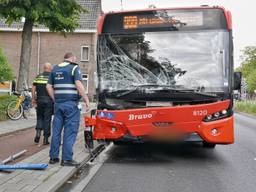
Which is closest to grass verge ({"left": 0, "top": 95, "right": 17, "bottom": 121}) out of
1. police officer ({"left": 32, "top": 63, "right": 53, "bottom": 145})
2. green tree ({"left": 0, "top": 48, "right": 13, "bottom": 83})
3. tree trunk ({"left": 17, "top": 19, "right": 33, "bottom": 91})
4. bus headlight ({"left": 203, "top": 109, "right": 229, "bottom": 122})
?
tree trunk ({"left": 17, "top": 19, "right": 33, "bottom": 91})

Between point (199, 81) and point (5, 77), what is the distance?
1294 cm

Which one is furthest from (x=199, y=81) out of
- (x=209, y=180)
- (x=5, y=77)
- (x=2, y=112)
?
(x=5, y=77)

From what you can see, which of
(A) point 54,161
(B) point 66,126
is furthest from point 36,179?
(B) point 66,126

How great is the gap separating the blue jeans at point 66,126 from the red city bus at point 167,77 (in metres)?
1.16

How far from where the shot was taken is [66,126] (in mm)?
7816

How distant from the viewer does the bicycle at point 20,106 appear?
16.0 m

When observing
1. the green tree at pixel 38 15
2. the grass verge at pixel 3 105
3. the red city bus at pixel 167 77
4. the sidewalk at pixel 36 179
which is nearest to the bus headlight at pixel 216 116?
the red city bus at pixel 167 77

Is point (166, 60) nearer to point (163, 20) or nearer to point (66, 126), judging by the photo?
point (163, 20)

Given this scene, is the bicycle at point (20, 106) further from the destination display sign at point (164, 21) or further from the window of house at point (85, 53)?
the window of house at point (85, 53)

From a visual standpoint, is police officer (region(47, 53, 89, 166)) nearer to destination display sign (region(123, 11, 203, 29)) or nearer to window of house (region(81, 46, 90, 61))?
destination display sign (region(123, 11, 203, 29))

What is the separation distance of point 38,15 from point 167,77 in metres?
9.49

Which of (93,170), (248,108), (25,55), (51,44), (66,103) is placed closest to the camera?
(66,103)

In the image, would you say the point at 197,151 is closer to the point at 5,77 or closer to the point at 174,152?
the point at 174,152

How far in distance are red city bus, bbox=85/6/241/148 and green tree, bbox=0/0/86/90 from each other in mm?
8635
